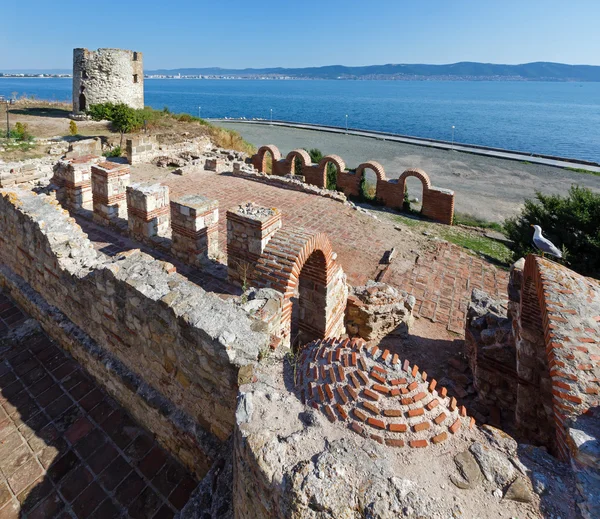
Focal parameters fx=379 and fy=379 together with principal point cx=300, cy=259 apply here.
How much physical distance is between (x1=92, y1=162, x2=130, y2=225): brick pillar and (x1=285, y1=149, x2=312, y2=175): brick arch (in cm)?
1180

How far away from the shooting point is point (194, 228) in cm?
636

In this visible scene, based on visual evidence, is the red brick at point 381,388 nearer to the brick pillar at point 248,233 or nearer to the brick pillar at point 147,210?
the brick pillar at point 248,233

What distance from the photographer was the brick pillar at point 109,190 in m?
7.91

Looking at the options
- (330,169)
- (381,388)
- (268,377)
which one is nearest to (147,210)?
(268,377)

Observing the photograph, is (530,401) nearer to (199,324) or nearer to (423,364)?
(423,364)

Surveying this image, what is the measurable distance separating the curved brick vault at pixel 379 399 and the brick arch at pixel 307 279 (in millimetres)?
1828

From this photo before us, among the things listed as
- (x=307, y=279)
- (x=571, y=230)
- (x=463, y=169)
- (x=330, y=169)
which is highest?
(x=330, y=169)

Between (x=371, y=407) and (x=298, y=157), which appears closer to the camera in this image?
(x=371, y=407)

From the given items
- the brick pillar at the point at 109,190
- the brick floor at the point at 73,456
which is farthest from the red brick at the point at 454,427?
the brick pillar at the point at 109,190

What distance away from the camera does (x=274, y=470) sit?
2139 millimetres

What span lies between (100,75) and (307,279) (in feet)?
110

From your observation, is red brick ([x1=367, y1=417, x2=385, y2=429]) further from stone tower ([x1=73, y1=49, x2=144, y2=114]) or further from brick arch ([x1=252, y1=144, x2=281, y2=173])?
stone tower ([x1=73, y1=49, x2=144, y2=114])

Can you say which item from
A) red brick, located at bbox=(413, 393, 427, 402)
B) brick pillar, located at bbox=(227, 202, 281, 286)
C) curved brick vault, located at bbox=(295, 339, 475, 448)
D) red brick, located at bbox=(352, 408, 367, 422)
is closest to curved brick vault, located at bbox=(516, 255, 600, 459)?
curved brick vault, located at bbox=(295, 339, 475, 448)

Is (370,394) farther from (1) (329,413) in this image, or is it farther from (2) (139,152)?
(2) (139,152)
